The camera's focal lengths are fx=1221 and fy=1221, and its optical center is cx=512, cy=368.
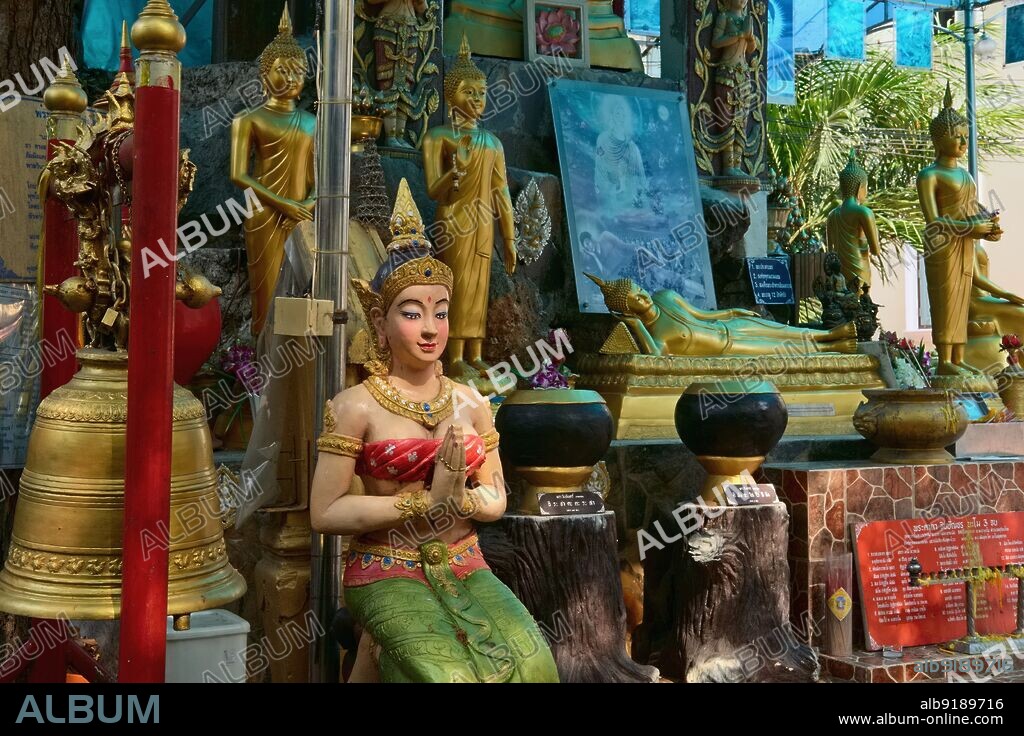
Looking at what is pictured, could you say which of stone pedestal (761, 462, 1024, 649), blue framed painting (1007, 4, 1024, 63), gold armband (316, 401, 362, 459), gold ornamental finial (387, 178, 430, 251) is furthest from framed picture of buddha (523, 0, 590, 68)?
gold armband (316, 401, 362, 459)

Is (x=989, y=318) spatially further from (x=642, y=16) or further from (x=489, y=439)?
(x=642, y=16)

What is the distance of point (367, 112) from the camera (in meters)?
5.37

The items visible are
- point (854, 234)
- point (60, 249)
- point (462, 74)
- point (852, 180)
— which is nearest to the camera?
point (60, 249)

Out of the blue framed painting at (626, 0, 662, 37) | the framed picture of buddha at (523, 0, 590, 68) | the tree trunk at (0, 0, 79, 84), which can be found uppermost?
the blue framed painting at (626, 0, 662, 37)

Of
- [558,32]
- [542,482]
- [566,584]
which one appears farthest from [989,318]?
[566,584]

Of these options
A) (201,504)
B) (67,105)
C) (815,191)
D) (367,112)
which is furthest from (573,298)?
(815,191)

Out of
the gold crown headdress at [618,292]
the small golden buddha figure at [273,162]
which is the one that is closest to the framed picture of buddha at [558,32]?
the gold crown headdress at [618,292]

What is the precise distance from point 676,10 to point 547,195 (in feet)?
8.04

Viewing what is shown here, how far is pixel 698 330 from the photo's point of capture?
22.2 feet

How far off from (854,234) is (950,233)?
0.87m

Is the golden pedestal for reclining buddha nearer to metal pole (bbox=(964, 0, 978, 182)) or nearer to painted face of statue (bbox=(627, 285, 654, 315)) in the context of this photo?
painted face of statue (bbox=(627, 285, 654, 315))

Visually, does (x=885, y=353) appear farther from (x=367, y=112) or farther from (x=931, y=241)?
(x=367, y=112)

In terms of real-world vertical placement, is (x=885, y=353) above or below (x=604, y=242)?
below

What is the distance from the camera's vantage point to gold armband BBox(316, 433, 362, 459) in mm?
3467
